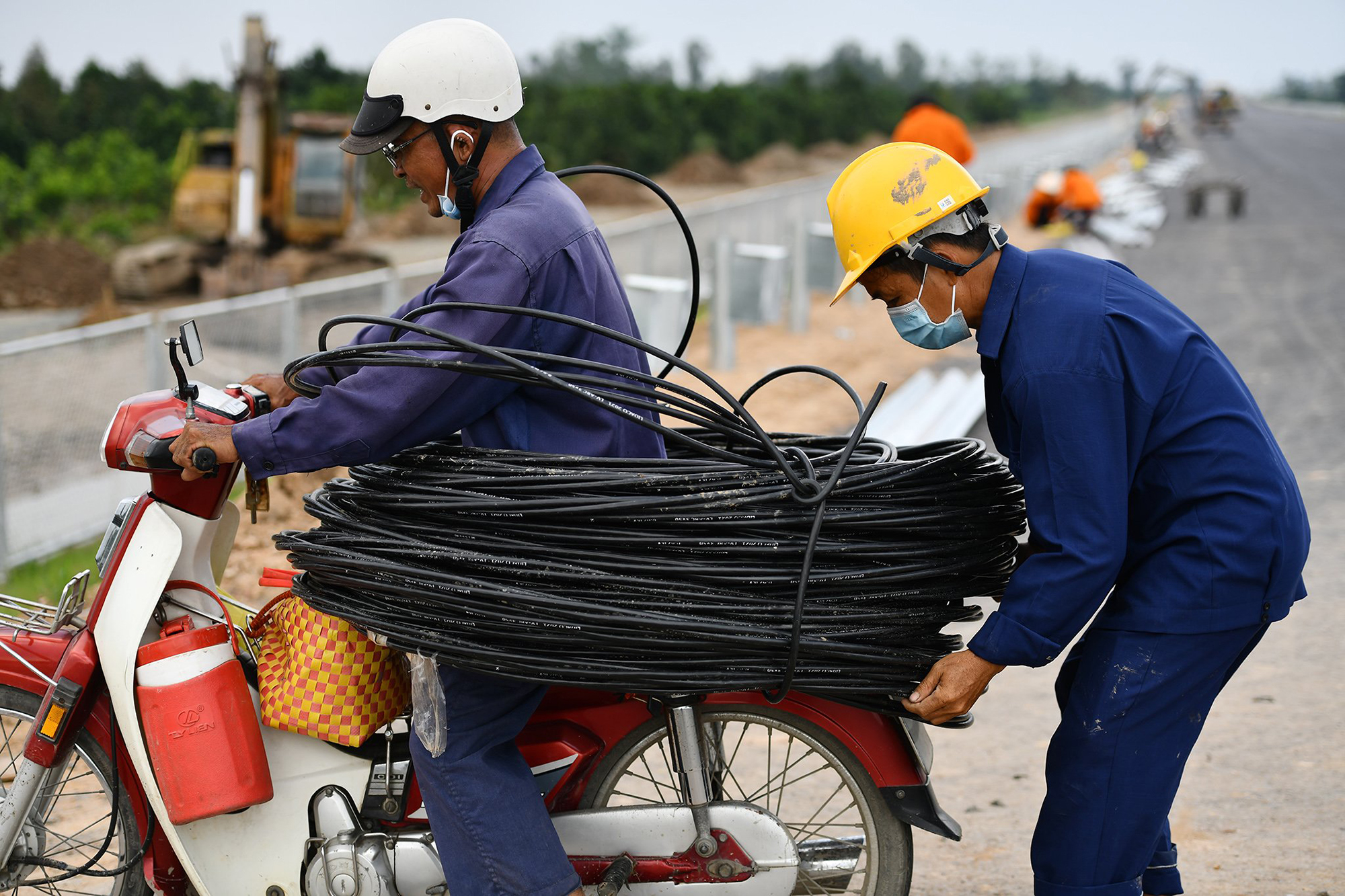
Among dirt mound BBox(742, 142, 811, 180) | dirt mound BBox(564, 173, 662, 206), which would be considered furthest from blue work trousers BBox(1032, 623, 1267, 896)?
dirt mound BBox(742, 142, 811, 180)

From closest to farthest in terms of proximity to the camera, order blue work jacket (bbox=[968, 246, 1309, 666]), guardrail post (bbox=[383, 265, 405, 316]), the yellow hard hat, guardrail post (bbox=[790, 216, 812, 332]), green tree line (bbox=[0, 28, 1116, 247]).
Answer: blue work jacket (bbox=[968, 246, 1309, 666]) → the yellow hard hat → guardrail post (bbox=[383, 265, 405, 316]) → guardrail post (bbox=[790, 216, 812, 332]) → green tree line (bbox=[0, 28, 1116, 247])

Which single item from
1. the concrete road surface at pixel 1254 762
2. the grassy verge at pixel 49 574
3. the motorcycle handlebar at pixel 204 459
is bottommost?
the grassy verge at pixel 49 574

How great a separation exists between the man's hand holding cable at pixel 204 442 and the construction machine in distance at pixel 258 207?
15190 millimetres

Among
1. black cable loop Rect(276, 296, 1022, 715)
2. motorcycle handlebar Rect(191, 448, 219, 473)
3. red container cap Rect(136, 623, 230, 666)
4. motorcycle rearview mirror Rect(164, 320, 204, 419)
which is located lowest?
red container cap Rect(136, 623, 230, 666)

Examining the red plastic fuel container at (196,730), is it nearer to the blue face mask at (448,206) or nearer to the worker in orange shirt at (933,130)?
the blue face mask at (448,206)

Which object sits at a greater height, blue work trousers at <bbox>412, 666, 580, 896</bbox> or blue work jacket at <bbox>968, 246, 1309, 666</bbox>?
blue work jacket at <bbox>968, 246, 1309, 666</bbox>

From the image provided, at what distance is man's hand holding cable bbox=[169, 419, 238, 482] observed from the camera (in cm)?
261

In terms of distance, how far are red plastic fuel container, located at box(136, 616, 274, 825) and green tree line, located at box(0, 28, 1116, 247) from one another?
54.9ft

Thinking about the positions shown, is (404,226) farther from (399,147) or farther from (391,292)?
(399,147)

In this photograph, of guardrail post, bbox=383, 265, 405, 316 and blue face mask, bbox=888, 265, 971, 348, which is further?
guardrail post, bbox=383, 265, 405, 316

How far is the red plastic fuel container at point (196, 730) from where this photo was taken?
2.77m

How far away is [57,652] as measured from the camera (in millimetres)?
2900

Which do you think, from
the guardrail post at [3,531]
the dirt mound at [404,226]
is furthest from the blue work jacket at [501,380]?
the dirt mound at [404,226]

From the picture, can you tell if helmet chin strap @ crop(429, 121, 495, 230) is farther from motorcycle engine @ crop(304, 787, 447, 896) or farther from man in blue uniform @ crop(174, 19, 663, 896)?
motorcycle engine @ crop(304, 787, 447, 896)
